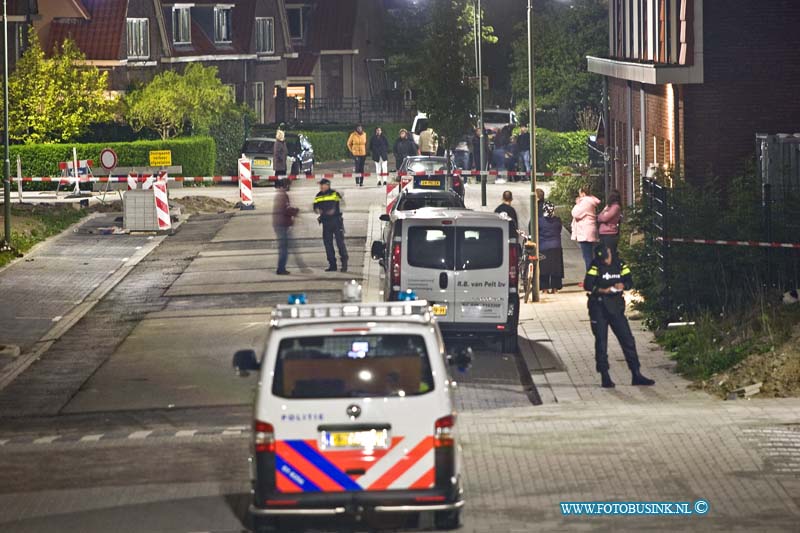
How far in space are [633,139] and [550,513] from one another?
2421cm

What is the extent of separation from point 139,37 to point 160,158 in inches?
696

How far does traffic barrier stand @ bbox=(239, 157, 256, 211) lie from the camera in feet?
136

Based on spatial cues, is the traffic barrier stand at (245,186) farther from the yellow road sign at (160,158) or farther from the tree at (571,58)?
the tree at (571,58)

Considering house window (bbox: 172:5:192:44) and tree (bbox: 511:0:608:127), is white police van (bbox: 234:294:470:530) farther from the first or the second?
house window (bbox: 172:5:192:44)

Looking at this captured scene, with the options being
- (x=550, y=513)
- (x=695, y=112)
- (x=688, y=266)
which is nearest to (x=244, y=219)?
(x=695, y=112)

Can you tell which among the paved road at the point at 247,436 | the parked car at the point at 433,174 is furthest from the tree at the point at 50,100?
the paved road at the point at 247,436

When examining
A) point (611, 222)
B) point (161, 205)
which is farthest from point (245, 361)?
point (161, 205)

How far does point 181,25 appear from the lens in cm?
6925

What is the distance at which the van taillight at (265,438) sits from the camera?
11766 millimetres

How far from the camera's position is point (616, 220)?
27.3m

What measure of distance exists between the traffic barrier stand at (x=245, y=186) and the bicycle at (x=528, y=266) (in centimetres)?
1476

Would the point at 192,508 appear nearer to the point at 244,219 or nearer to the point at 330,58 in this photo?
the point at 244,219

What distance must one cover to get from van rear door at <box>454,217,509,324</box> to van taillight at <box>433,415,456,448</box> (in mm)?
10182

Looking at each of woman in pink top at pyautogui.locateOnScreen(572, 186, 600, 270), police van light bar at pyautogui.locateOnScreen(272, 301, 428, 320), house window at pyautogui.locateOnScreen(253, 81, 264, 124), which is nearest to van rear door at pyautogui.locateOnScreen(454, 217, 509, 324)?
woman in pink top at pyautogui.locateOnScreen(572, 186, 600, 270)
